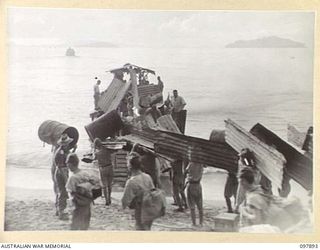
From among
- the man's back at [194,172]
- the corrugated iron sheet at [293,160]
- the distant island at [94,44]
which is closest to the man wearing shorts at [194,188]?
the man's back at [194,172]

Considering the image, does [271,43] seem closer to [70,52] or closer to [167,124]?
[167,124]

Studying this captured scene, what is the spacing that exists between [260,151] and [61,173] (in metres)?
0.30

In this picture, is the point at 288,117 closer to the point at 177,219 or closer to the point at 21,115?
the point at 177,219

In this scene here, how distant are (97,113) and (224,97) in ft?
0.63

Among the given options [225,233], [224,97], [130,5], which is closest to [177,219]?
[225,233]

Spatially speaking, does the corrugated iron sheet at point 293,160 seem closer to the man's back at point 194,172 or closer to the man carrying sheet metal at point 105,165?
the man's back at point 194,172

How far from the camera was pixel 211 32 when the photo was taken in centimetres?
80

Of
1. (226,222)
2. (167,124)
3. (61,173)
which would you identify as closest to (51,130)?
(61,173)

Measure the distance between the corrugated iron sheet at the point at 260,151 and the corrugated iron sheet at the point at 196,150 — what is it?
0.05 ft

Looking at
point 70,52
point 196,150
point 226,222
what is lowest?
point 226,222

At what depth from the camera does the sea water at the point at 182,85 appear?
2.59 feet

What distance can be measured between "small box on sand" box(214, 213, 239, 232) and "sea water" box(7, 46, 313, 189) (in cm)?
12

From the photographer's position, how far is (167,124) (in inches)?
31.4

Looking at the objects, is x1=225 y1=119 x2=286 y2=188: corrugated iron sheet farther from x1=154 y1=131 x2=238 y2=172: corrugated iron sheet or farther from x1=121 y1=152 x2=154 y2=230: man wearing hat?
x1=121 y1=152 x2=154 y2=230: man wearing hat
